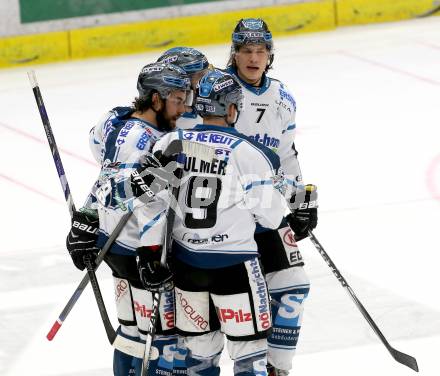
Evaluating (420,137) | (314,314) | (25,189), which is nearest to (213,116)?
(314,314)

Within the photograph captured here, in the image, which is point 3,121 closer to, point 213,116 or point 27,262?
point 27,262

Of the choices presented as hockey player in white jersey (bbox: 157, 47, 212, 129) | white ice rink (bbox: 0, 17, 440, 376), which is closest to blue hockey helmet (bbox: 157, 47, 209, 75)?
hockey player in white jersey (bbox: 157, 47, 212, 129)

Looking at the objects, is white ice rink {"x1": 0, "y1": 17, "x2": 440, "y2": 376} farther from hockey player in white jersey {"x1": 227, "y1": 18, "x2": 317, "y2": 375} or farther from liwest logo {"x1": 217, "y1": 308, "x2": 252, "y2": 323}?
liwest logo {"x1": 217, "y1": 308, "x2": 252, "y2": 323}

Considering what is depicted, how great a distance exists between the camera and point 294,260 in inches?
183

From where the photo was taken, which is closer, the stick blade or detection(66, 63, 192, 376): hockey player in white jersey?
detection(66, 63, 192, 376): hockey player in white jersey

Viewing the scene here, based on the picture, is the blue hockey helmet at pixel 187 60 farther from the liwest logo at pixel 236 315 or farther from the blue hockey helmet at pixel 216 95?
the liwest logo at pixel 236 315

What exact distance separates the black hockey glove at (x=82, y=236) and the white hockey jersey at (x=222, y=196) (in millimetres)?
547

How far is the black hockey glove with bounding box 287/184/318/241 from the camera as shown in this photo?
4695mm

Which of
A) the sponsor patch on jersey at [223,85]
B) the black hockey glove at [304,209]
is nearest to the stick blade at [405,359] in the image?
the black hockey glove at [304,209]

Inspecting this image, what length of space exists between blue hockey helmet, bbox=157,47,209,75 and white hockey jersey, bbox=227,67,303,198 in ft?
0.85

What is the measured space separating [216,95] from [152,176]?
39 centimetres

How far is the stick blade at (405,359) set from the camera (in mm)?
4828

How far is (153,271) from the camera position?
13.1 feet

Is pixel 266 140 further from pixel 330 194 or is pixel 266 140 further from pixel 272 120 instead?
pixel 330 194
